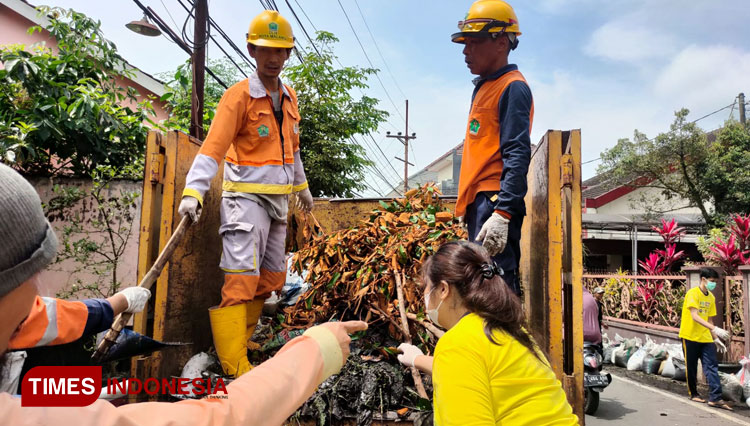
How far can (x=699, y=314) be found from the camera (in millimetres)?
6965

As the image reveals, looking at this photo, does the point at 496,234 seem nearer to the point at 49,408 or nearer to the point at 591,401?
the point at 49,408

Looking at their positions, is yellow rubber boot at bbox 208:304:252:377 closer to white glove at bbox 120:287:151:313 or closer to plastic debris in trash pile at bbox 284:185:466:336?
white glove at bbox 120:287:151:313

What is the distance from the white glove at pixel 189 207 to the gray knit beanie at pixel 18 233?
74.8 inches

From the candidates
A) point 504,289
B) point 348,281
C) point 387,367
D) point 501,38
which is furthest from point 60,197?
point 504,289

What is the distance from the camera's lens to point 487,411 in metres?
1.50

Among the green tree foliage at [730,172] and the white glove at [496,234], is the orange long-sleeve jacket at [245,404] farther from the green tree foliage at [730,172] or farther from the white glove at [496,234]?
the green tree foliage at [730,172]

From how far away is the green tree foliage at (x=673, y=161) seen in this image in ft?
62.9

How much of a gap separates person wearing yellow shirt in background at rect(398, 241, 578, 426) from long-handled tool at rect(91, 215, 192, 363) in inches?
58.6

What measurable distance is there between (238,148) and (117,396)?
1.52m

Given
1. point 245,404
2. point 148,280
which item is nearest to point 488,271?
point 245,404

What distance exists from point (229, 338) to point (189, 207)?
2.48 ft

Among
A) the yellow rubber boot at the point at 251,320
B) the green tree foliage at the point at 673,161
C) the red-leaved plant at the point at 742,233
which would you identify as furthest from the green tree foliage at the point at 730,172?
the yellow rubber boot at the point at 251,320

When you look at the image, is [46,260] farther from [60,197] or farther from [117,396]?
[60,197]

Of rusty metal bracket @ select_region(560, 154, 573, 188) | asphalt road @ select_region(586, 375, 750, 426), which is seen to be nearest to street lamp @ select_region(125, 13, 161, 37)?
rusty metal bracket @ select_region(560, 154, 573, 188)
